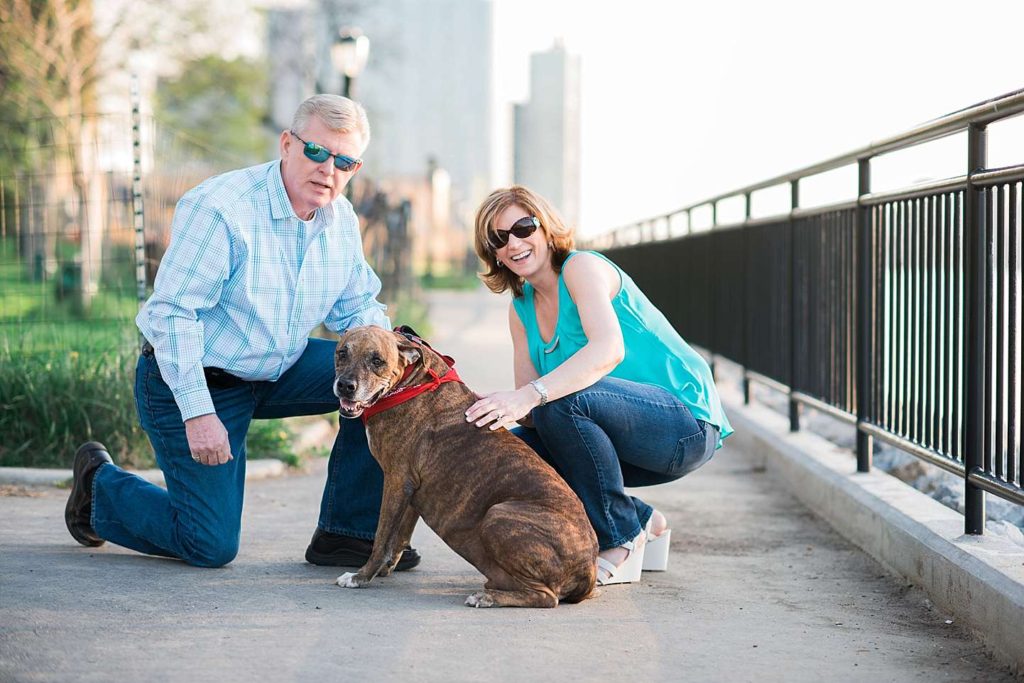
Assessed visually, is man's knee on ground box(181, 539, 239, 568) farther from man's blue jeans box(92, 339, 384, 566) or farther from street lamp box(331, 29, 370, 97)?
street lamp box(331, 29, 370, 97)

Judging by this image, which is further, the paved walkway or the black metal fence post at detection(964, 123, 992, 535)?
the black metal fence post at detection(964, 123, 992, 535)

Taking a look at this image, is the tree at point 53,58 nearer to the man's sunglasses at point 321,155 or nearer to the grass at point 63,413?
the grass at point 63,413

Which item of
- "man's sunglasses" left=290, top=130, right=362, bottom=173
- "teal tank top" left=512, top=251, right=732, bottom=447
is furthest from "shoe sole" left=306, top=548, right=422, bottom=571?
"man's sunglasses" left=290, top=130, right=362, bottom=173

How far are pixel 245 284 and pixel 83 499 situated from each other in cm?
104

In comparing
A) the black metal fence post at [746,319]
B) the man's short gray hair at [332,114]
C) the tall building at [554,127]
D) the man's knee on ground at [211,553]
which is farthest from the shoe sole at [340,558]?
the tall building at [554,127]

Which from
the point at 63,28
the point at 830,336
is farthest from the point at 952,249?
the point at 63,28

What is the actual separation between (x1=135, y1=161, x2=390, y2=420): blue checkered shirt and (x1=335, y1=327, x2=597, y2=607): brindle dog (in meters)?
0.46

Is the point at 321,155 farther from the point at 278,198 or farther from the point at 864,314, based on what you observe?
the point at 864,314

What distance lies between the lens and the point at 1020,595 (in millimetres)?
3197

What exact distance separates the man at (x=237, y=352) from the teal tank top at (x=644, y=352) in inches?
26.8

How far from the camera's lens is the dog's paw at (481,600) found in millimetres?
3773

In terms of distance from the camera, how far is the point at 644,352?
14.3 ft

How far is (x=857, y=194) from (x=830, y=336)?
792mm

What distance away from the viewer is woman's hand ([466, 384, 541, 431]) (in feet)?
12.8
